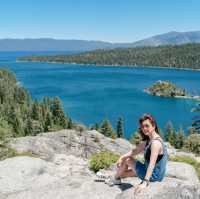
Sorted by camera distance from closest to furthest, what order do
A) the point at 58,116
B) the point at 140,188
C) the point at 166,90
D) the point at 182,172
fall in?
1. the point at 140,188
2. the point at 182,172
3. the point at 58,116
4. the point at 166,90

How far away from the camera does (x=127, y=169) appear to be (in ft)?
27.5

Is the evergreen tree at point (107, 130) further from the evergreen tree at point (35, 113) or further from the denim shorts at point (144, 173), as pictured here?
the denim shorts at point (144, 173)

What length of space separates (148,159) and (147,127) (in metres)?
Result: 0.73

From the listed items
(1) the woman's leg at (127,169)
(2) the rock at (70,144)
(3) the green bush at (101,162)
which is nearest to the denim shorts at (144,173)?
(1) the woman's leg at (127,169)

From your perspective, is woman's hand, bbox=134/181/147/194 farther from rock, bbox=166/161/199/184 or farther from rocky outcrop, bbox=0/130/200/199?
rock, bbox=166/161/199/184

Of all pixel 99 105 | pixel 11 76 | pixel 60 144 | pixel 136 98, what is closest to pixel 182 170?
pixel 60 144

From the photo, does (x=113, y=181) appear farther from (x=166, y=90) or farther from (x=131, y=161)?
(x=166, y=90)

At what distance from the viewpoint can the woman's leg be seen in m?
8.16

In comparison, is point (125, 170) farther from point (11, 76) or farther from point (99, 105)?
point (11, 76)

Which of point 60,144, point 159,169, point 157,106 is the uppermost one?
point 159,169

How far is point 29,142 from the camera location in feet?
110

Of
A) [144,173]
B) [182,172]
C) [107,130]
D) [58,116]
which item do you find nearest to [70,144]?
[182,172]

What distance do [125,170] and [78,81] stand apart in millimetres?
168783

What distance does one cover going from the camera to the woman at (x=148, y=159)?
23.9 feet
